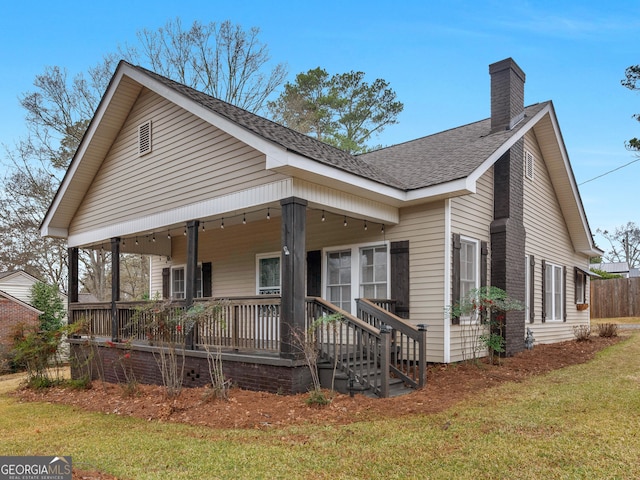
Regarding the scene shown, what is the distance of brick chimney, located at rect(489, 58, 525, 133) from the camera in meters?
11.3

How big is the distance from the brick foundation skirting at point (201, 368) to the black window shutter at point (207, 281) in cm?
311

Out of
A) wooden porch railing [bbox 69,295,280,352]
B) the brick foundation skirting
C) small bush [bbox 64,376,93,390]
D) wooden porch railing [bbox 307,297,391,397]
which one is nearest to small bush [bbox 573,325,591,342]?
wooden porch railing [bbox 307,297,391,397]

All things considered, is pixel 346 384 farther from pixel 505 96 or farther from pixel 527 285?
pixel 505 96

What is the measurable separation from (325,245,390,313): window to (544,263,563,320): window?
581 cm

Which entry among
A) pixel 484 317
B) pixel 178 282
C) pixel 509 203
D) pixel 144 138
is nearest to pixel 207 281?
pixel 178 282

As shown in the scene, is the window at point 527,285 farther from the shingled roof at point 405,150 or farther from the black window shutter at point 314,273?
the black window shutter at point 314,273

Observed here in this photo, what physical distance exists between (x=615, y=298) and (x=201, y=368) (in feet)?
76.1

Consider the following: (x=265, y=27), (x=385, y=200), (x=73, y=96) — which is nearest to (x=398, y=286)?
(x=385, y=200)

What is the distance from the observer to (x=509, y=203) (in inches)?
425

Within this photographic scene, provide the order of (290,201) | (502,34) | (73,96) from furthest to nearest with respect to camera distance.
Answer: (73,96) → (502,34) → (290,201)

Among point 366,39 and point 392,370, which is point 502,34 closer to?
point 366,39

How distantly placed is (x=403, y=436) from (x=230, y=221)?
248 inches

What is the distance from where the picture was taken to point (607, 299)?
2502 cm

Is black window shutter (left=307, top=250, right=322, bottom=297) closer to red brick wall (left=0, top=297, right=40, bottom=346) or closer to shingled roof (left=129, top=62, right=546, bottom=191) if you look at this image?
shingled roof (left=129, top=62, right=546, bottom=191)
